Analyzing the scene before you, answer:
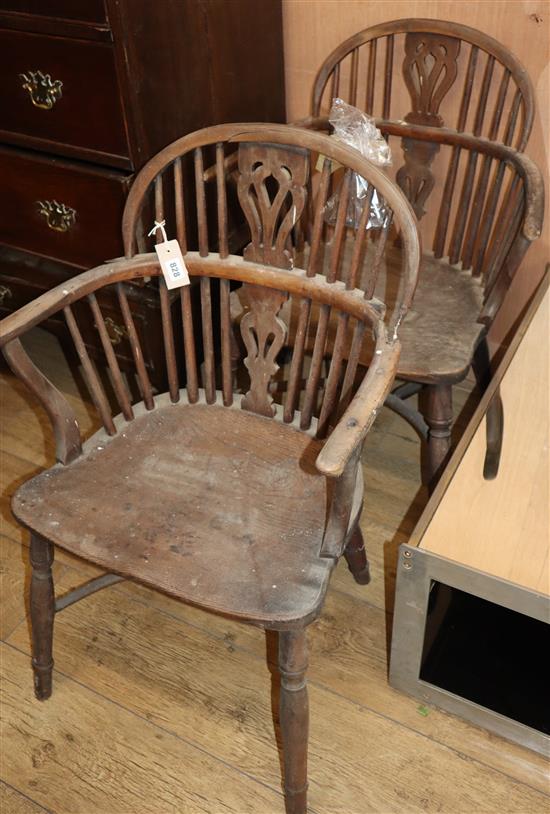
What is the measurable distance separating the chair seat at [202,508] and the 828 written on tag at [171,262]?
267mm

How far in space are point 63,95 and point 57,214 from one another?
0.27 metres

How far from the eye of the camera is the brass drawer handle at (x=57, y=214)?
5.62ft

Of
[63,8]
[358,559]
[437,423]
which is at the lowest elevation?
[358,559]

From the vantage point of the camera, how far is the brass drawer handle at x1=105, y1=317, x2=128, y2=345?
5.94 ft

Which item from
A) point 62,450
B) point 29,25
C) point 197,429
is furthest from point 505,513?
point 29,25

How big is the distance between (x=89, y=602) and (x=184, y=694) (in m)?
0.32

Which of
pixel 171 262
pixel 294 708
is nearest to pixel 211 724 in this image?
pixel 294 708

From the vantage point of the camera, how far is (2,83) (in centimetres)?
162

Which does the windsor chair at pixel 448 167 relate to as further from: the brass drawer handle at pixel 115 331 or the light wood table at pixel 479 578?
the brass drawer handle at pixel 115 331

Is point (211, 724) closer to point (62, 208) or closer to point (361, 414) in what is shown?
point (361, 414)

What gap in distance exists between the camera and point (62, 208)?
1716 millimetres

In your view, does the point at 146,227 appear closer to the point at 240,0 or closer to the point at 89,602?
the point at 240,0

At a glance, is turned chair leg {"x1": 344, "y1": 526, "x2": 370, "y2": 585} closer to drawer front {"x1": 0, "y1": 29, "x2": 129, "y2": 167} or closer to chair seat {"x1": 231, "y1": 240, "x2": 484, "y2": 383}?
chair seat {"x1": 231, "y1": 240, "x2": 484, "y2": 383}

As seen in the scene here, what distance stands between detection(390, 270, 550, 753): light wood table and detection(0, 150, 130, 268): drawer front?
34.4 inches
